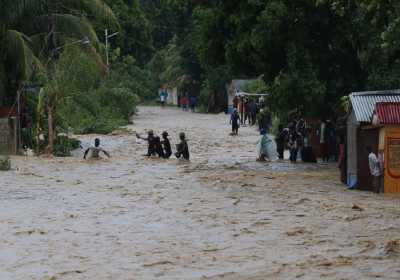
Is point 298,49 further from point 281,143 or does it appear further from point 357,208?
point 357,208

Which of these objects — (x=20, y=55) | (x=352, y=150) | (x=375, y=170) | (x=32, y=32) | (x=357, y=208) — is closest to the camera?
(x=357, y=208)

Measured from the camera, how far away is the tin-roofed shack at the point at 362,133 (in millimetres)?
21375

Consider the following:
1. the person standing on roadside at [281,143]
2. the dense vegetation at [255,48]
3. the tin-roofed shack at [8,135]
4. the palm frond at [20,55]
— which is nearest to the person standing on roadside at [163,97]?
the dense vegetation at [255,48]

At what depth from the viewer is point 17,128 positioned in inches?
1225

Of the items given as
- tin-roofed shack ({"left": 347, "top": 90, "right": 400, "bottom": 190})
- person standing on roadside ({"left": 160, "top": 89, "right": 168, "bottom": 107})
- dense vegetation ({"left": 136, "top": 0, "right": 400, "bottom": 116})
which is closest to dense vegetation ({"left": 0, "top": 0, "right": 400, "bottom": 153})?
dense vegetation ({"left": 136, "top": 0, "right": 400, "bottom": 116})

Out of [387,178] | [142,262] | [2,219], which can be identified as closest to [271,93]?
[387,178]

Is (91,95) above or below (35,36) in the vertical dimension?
below

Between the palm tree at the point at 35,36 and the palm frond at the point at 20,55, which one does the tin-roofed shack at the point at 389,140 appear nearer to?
the palm tree at the point at 35,36

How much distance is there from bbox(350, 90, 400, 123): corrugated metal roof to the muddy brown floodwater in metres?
1.85

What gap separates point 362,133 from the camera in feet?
71.4

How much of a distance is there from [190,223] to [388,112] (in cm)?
603

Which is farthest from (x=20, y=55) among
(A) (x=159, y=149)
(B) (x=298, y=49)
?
(B) (x=298, y=49)

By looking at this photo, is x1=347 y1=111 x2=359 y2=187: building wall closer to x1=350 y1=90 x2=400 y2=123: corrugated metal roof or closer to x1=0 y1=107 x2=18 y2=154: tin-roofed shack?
x1=350 y1=90 x2=400 y2=123: corrugated metal roof

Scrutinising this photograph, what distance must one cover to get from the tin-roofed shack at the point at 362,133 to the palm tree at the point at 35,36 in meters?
11.5
